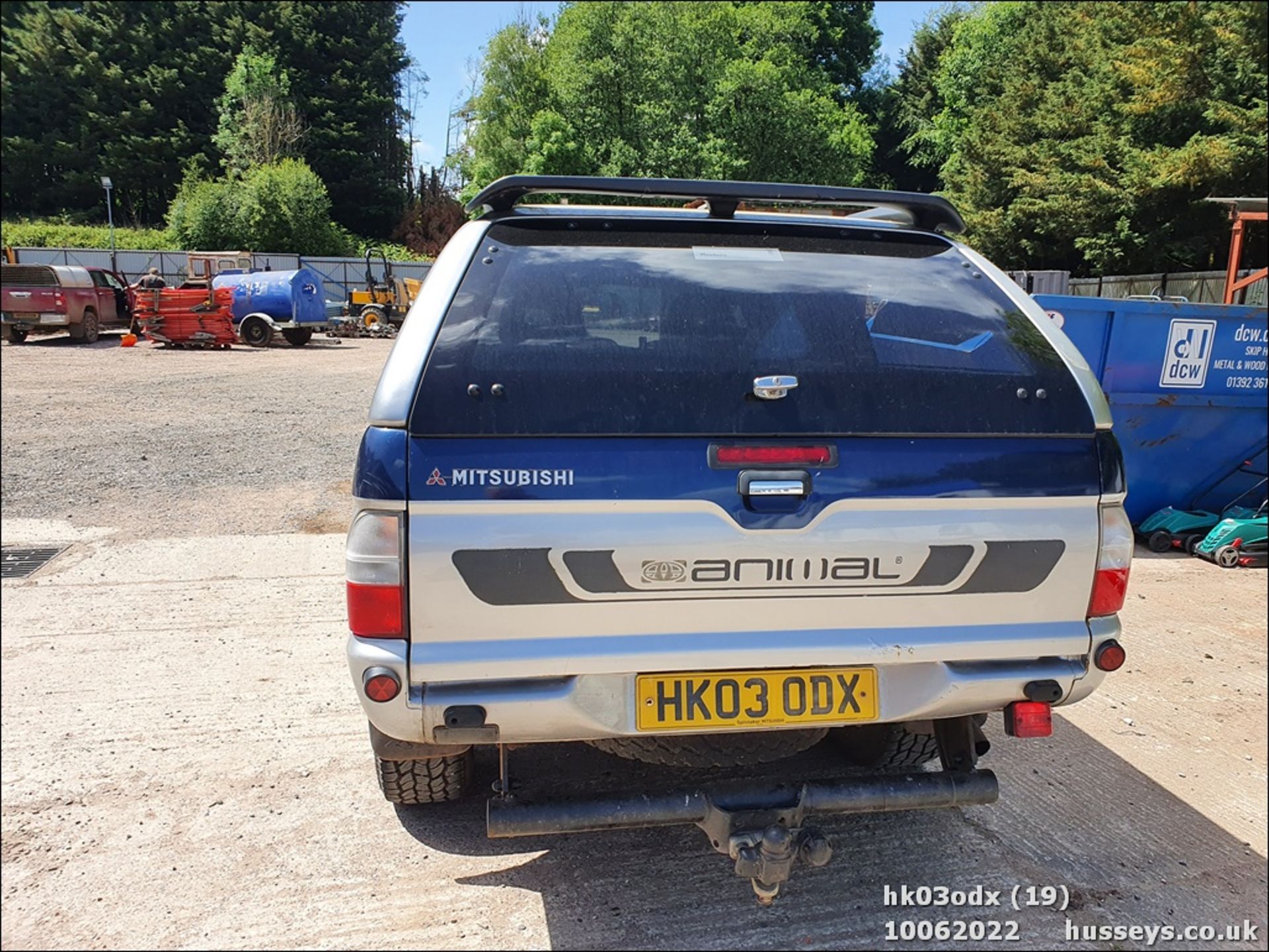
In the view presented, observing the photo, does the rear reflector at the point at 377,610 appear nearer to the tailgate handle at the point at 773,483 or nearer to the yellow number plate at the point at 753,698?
the yellow number plate at the point at 753,698

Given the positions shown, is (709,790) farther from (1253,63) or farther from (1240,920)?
(1253,63)

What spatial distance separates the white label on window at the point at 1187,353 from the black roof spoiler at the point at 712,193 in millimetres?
4690

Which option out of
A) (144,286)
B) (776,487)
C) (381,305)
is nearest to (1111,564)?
(776,487)

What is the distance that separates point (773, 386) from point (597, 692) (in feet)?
2.86

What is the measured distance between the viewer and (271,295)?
918 inches

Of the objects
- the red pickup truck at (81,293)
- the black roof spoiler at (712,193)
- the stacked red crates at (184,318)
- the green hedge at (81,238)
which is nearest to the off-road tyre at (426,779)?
the black roof spoiler at (712,193)

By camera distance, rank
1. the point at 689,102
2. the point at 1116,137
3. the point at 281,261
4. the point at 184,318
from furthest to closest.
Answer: the point at 281,261, the point at 689,102, the point at 1116,137, the point at 184,318

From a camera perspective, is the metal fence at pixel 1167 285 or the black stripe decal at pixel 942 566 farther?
the metal fence at pixel 1167 285

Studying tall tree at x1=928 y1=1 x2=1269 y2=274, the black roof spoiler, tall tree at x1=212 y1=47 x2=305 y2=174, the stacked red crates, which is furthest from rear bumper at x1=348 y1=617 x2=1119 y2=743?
tall tree at x1=212 y1=47 x2=305 y2=174

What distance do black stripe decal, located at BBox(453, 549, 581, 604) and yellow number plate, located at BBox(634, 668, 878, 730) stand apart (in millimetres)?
341

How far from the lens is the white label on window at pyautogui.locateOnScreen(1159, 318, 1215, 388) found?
6.48m

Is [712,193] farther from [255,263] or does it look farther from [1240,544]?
[255,263]

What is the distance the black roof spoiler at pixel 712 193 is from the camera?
2551 millimetres

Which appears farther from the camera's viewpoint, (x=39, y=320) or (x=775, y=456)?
(x=39, y=320)
